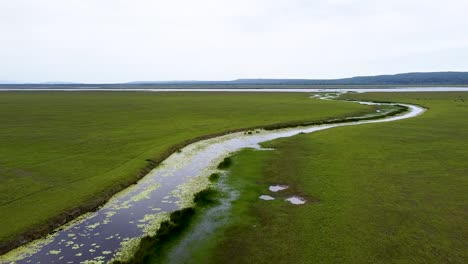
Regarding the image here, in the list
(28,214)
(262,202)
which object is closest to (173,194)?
(262,202)

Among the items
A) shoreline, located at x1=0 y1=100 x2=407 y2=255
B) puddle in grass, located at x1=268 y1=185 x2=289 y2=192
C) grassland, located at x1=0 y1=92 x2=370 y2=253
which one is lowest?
puddle in grass, located at x1=268 y1=185 x2=289 y2=192

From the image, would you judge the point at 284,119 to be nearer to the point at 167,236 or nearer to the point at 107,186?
the point at 107,186

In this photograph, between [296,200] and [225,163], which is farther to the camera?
[225,163]

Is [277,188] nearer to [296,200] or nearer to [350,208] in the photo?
[296,200]

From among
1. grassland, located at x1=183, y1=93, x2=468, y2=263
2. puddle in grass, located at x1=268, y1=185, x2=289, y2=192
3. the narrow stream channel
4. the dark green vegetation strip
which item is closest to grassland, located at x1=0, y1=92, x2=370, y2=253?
the narrow stream channel

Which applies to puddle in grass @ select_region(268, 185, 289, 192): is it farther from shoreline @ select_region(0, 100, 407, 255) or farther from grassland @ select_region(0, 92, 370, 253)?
grassland @ select_region(0, 92, 370, 253)

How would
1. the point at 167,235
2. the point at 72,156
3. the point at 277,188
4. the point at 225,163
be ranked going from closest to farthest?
1. the point at 167,235
2. the point at 277,188
3. the point at 225,163
4. the point at 72,156

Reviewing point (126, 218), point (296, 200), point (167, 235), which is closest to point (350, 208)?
point (296, 200)
